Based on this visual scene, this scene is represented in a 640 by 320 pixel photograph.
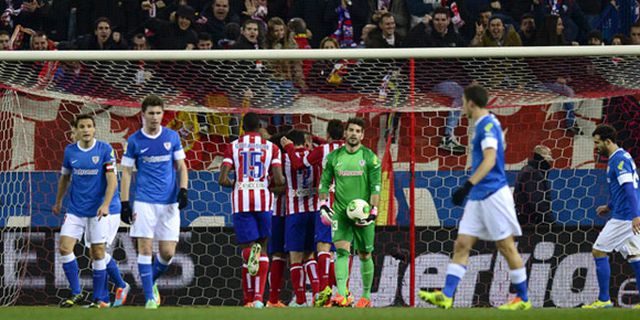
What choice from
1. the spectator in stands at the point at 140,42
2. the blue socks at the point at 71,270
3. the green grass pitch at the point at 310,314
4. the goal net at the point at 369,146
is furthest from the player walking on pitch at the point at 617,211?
the spectator in stands at the point at 140,42

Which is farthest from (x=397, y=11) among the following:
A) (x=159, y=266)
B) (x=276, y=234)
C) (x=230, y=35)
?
(x=159, y=266)

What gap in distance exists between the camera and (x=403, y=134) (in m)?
14.8

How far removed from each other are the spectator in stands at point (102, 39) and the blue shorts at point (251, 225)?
4389 millimetres

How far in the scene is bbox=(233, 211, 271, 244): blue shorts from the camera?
504 inches

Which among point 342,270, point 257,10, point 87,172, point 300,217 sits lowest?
point 342,270

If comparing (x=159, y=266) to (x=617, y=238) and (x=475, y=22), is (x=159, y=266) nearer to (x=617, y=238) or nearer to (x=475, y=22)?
(x=617, y=238)

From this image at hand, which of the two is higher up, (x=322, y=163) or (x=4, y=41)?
(x=4, y=41)

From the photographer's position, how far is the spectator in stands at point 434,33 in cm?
1627

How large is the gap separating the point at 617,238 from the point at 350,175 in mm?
2764

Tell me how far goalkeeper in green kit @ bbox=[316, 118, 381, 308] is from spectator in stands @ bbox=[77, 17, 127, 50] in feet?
15.7

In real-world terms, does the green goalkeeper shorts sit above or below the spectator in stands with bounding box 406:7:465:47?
below

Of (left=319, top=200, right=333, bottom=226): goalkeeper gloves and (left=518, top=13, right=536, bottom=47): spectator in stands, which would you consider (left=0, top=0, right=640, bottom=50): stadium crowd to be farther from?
(left=319, top=200, right=333, bottom=226): goalkeeper gloves

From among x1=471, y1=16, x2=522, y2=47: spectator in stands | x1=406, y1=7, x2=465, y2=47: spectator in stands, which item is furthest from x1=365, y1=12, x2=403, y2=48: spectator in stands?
x1=471, y1=16, x2=522, y2=47: spectator in stands

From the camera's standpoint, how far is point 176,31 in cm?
1650
